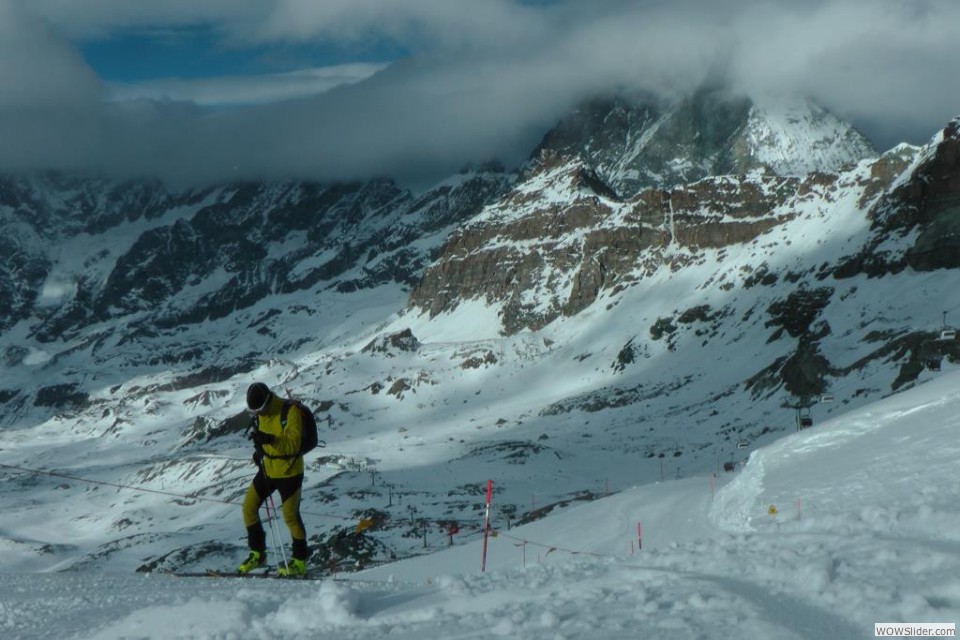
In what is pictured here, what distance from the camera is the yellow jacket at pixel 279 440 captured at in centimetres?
1430

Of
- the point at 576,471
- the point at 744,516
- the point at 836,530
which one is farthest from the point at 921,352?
the point at 836,530

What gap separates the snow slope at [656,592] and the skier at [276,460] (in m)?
1.13

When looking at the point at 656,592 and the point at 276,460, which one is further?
the point at 276,460

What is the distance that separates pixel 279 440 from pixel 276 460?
12.3 inches

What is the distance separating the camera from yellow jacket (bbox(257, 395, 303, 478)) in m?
14.3

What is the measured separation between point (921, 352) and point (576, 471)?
37.9m

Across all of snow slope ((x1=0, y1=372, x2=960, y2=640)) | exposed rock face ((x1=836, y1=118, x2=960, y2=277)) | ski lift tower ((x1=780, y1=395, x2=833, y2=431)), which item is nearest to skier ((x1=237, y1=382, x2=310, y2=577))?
snow slope ((x1=0, y1=372, x2=960, y2=640))

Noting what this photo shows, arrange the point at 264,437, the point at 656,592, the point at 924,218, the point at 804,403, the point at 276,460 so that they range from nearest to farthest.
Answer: the point at 656,592, the point at 264,437, the point at 276,460, the point at 804,403, the point at 924,218

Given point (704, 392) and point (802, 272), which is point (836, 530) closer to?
point (704, 392)

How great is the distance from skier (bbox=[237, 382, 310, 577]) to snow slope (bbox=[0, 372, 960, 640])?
113 cm

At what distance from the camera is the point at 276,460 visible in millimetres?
14461

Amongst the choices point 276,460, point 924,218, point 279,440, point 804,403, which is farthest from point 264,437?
point 924,218

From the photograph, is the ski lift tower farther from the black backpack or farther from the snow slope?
the black backpack

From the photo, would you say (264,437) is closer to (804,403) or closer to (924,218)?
(804,403)
